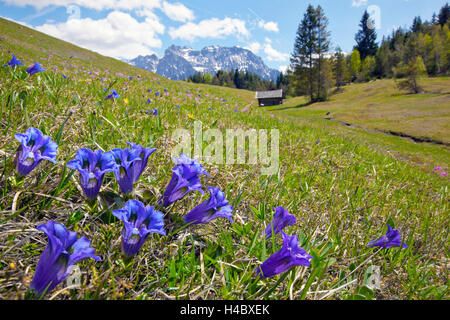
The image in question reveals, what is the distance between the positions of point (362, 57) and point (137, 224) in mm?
123612

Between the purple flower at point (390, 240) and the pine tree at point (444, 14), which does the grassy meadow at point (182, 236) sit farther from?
the pine tree at point (444, 14)

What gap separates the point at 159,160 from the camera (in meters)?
2.52

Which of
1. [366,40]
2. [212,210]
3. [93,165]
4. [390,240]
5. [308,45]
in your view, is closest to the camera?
[93,165]

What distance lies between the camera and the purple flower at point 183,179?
1.54 meters

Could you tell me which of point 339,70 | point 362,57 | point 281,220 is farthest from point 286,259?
point 362,57

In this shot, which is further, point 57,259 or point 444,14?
point 444,14

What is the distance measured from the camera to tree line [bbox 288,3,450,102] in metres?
55.9

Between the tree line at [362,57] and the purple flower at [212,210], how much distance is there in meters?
60.5

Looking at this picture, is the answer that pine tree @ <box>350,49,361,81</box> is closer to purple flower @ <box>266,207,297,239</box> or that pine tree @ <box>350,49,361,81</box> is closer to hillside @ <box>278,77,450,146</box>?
hillside @ <box>278,77,450,146</box>

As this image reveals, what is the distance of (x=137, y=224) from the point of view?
129cm

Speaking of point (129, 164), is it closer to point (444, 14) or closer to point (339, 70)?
point (339, 70)

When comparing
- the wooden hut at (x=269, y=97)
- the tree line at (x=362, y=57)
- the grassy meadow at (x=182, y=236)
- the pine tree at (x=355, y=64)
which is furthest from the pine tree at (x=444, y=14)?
the grassy meadow at (x=182, y=236)

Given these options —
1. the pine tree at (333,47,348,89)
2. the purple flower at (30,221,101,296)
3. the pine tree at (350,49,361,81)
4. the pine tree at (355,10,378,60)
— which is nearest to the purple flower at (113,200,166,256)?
the purple flower at (30,221,101,296)
